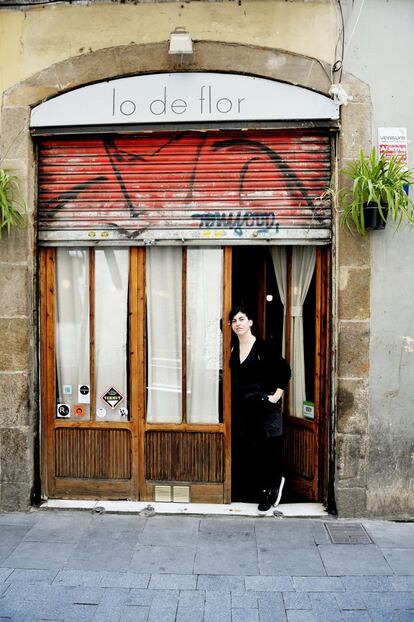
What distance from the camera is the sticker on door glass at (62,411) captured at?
19.0 feet

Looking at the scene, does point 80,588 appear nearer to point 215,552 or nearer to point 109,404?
point 215,552

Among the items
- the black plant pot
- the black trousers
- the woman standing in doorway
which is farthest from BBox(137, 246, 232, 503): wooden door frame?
the black plant pot

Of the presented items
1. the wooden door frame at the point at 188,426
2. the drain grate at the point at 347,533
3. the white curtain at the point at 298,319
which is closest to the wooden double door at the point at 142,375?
Result: the wooden door frame at the point at 188,426

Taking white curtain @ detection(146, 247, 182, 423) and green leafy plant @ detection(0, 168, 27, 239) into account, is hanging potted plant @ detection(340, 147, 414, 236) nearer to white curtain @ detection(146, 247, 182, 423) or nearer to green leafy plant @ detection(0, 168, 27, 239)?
white curtain @ detection(146, 247, 182, 423)

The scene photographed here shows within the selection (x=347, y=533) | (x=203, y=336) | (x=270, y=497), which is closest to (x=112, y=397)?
(x=203, y=336)

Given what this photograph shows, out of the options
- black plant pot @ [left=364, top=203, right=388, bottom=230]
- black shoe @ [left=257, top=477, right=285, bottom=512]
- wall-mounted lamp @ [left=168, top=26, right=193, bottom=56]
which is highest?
wall-mounted lamp @ [left=168, top=26, right=193, bottom=56]

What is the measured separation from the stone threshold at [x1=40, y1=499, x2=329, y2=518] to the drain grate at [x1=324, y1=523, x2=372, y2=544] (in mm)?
247

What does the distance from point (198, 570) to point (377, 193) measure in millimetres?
3497

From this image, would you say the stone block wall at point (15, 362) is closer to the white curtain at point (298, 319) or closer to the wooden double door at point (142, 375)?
the wooden double door at point (142, 375)

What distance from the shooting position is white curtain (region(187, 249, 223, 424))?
5.68m

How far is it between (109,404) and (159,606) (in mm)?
2237

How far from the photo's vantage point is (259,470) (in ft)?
19.0

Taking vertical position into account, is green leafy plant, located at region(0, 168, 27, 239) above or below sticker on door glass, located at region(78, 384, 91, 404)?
above

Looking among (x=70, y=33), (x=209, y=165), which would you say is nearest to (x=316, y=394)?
(x=209, y=165)
